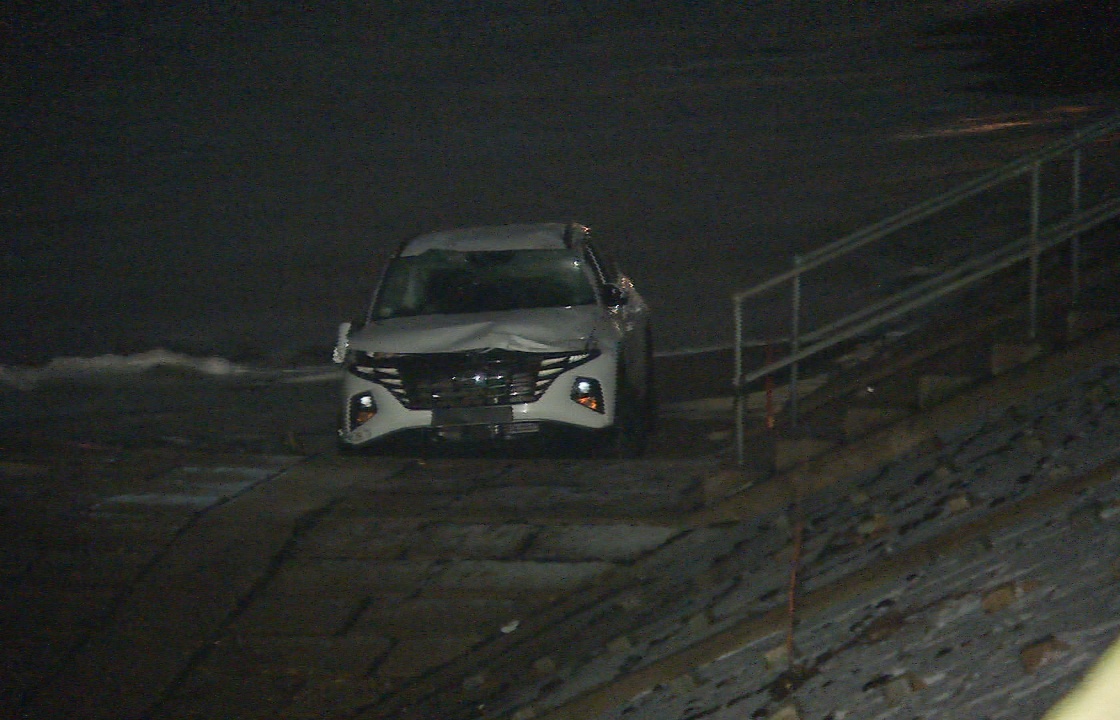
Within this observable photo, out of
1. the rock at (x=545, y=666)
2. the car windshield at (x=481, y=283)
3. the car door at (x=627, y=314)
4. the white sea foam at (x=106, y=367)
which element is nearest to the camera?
the rock at (x=545, y=666)

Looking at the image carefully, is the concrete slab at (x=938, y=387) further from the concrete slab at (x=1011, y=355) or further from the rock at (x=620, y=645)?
the rock at (x=620, y=645)

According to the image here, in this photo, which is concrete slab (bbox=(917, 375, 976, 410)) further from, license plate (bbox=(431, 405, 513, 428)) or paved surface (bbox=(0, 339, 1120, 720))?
license plate (bbox=(431, 405, 513, 428))

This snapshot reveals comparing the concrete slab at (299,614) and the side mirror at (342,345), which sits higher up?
the side mirror at (342,345)

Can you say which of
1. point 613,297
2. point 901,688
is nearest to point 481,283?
point 613,297

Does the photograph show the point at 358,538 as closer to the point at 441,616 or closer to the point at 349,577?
the point at 349,577

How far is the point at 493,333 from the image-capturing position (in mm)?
8742

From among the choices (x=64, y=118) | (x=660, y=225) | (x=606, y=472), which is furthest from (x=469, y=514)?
(x=64, y=118)

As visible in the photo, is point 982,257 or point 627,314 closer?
point 982,257

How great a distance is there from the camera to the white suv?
8.65 metres

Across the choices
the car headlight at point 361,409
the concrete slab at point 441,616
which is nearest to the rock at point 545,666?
the concrete slab at point 441,616

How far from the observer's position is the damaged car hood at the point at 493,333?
343 inches

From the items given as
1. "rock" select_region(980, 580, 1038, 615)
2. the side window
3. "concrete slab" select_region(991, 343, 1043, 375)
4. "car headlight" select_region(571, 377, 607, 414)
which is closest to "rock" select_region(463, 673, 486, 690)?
"rock" select_region(980, 580, 1038, 615)

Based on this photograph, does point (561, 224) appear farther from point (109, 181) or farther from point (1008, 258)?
point (109, 181)

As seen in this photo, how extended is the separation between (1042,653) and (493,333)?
18.1 ft
